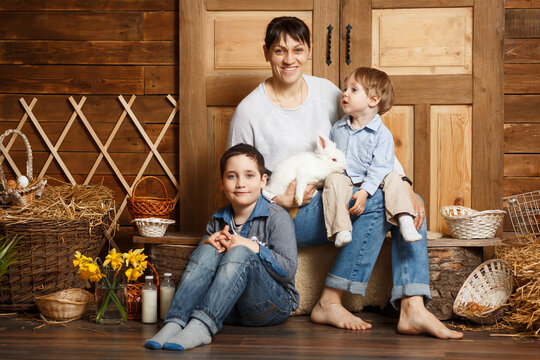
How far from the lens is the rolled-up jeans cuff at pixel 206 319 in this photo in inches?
72.6

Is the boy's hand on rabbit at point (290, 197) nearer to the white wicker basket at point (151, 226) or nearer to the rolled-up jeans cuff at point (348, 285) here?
the rolled-up jeans cuff at point (348, 285)

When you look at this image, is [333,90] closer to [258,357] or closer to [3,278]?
[258,357]

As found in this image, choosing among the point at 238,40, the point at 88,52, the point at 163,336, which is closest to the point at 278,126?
the point at 238,40

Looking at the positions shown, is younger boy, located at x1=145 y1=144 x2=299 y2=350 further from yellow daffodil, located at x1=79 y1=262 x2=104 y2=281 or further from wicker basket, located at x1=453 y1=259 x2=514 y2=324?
wicker basket, located at x1=453 y1=259 x2=514 y2=324

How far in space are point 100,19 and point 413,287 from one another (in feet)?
6.90

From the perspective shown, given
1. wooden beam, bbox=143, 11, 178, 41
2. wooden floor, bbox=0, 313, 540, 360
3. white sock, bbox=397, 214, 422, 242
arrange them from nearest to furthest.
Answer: wooden floor, bbox=0, 313, 540, 360 → white sock, bbox=397, 214, 422, 242 → wooden beam, bbox=143, 11, 178, 41

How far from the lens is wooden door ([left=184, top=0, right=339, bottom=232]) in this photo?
2.87 meters

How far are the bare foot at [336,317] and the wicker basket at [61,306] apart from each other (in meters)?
0.93

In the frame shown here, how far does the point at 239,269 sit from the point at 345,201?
492 mm

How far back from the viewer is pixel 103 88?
299cm

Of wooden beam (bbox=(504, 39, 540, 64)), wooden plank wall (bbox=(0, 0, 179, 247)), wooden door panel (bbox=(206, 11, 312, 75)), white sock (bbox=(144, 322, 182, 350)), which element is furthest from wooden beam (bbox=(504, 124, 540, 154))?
white sock (bbox=(144, 322, 182, 350))

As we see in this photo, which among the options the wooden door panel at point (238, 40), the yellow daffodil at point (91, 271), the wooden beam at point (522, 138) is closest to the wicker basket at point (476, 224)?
the wooden beam at point (522, 138)

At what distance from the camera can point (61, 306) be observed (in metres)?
2.18

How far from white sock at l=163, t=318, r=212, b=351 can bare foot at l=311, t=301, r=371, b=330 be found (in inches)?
19.7
